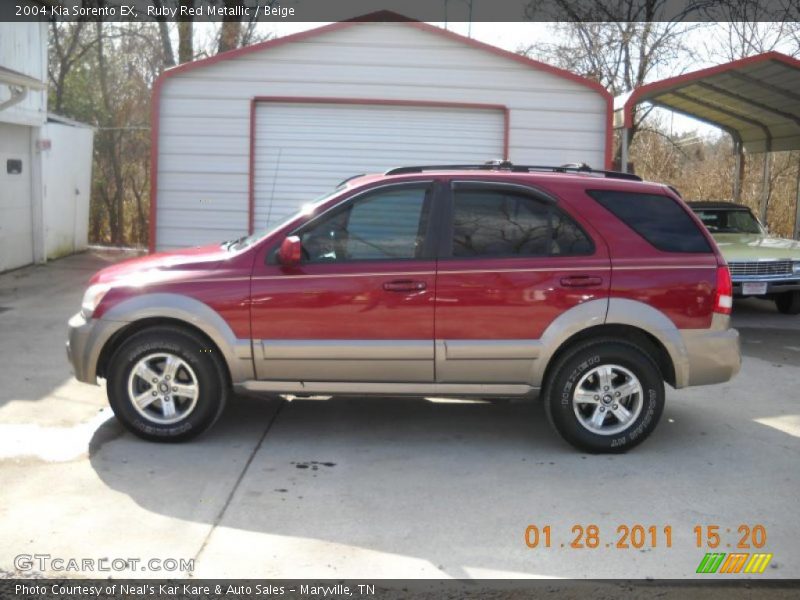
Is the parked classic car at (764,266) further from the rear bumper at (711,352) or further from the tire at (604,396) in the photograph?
the tire at (604,396)

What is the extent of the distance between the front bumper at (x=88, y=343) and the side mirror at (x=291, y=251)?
1.14 m

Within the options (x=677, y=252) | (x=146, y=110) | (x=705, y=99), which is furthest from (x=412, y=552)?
(x=146, y=110)

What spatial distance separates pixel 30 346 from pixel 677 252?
620 cm

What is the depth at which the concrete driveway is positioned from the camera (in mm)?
4285

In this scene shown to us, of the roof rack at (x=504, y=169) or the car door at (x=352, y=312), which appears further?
the roof rack at (x=504, y=169)

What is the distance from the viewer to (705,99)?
50.7 ft

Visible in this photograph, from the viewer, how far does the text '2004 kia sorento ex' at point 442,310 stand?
5688 mm

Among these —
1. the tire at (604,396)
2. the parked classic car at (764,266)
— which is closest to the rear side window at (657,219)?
the tire at (604,396)

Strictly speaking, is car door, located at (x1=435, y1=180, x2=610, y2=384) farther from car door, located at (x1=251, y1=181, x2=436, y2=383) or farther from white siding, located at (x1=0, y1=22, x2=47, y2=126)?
white siding, located at (x1=0, y1=22, x2=47, y2=126)

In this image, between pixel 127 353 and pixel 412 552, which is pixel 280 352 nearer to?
pixel 127 353

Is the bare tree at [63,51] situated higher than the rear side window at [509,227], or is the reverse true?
the bare tree at [63,51]

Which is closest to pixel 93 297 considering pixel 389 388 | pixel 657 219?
pixel 389 388

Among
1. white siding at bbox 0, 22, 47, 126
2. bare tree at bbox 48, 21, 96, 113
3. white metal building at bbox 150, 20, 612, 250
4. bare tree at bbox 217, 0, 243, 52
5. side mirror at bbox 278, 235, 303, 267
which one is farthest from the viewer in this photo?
bare tree at bbox 217, 0, 243, 52

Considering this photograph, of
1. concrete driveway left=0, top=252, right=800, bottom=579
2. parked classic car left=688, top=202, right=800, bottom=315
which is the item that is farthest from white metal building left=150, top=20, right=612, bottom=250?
concrete driveway left=0, top=252, right=800, bottom=579
